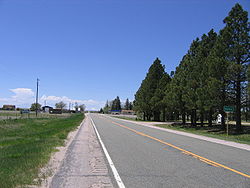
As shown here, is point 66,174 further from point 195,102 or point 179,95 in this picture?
point 179,95

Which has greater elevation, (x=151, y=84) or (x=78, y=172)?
(x=151, y=84)

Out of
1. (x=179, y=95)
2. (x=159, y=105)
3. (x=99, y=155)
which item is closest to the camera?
(x=99, y=155)

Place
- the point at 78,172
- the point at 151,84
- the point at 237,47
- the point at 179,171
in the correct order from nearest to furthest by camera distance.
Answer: the point at 78,172 → the point at 179,171 → the point at 237,47 → the point at 151,84

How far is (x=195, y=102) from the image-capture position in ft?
107

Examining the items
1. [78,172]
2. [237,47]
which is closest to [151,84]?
[237,47]

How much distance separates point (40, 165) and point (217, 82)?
22640mm

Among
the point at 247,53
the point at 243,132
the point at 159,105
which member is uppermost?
the point at 247,53

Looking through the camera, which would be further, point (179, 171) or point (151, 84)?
point (151, 84)

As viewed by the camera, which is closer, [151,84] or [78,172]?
[78,172]

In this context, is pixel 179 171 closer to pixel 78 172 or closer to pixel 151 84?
pixel 78 172

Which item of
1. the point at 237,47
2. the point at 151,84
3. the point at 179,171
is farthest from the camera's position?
the point at 151,84

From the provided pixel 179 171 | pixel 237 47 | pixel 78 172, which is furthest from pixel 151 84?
pixel 78 172

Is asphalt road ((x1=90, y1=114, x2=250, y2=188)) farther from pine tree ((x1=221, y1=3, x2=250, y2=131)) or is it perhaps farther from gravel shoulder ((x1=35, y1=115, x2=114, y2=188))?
pine tree ((x1=221, y1=3, x2=250, y2=131))

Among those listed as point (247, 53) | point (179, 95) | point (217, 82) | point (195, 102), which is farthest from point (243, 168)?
point (179, 95)
